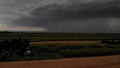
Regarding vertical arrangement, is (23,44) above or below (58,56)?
above

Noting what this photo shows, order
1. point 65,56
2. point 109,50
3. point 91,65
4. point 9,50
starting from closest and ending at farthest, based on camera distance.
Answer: point 91,65 < point 9,50 < point 65,56 < point 109,50

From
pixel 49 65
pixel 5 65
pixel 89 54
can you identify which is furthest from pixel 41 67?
pixel 89 54

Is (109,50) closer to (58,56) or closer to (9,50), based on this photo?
(58,56)

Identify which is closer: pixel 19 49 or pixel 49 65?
pixel 49 65

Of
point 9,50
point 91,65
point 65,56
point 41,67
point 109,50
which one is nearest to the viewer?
point 41,67

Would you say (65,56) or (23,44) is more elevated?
(23,44)

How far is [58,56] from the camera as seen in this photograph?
2373 cm

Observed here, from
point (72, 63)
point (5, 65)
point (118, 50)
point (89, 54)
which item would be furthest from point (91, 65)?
point (118, 50)

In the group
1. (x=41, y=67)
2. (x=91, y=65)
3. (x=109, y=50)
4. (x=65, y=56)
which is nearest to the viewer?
(x=41, y=67)

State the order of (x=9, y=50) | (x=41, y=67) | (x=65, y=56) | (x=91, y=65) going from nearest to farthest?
(x=41, y=67), (x=91, y=65), (x=9, y=50), (x=65, y=56)

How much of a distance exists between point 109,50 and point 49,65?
494 inches

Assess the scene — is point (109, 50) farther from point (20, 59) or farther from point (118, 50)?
point (20, 59)

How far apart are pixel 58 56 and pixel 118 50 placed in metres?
10.7

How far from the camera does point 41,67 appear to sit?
18.3 m
